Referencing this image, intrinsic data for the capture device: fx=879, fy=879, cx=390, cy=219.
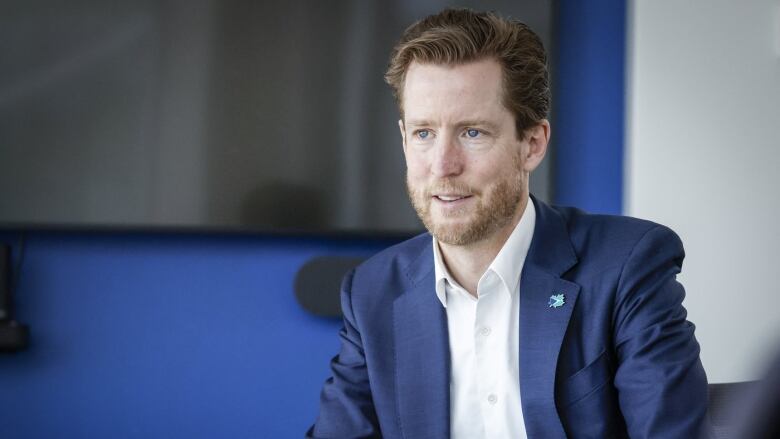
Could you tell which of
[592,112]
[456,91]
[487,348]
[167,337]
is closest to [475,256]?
[487,348]

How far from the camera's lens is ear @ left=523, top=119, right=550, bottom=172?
71.7 inches

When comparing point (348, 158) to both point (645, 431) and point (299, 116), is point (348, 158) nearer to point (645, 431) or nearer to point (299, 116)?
point (299, 116)

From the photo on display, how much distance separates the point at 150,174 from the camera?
9.74 ft

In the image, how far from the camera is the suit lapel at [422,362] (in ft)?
5.36

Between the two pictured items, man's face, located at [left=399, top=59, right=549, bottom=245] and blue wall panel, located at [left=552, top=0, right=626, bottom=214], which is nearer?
man's face, located at [left=399, top=59, right=549, bottom=245]

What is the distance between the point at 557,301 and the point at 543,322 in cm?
5

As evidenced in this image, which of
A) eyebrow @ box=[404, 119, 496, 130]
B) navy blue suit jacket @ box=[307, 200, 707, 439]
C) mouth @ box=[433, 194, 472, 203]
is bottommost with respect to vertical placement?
navy blue suit jacket @ box=[307, 200, 707, 439]

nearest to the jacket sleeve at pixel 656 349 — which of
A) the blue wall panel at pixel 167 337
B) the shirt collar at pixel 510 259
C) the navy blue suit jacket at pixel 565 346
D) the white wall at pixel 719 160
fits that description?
the navy blue suit jacket at pixel 565 346

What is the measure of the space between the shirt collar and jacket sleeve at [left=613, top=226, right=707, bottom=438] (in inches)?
8.5

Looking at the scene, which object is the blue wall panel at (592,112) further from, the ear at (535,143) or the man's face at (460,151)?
the man's face at (460,151)

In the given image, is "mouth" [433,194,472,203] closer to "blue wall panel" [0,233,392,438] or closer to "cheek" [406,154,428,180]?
"cheek" [406,154,428,180]

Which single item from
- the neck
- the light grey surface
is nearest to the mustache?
the neck

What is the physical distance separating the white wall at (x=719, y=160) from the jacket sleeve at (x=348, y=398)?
1448 mm

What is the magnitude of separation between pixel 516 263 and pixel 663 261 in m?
0.28
